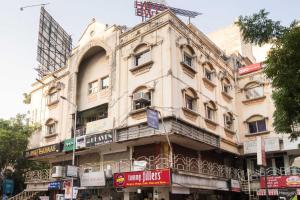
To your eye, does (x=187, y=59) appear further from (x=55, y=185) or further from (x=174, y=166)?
(x=55, y=185)

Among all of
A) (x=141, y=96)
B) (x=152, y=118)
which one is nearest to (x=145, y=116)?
(x=141, y=96)

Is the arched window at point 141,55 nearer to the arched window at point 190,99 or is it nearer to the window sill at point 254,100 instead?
the arched window at point 190,99

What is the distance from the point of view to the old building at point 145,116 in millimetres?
20297

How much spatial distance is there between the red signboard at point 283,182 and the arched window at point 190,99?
23.1 ft

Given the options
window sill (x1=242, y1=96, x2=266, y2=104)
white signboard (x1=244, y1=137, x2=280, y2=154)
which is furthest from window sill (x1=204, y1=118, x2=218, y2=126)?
window sill (x1=242, y1=96, x2=266, y2=104)

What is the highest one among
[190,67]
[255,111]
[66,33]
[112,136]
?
[66,33]

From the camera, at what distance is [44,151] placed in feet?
88.7

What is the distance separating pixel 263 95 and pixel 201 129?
871 cm

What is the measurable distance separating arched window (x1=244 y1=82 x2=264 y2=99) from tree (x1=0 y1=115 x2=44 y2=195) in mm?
18921

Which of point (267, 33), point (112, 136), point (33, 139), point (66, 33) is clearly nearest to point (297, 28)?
point (267, 33)

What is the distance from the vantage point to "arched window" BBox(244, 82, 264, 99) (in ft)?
92.4

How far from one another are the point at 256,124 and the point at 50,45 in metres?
23.3

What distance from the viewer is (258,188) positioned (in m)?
23.7

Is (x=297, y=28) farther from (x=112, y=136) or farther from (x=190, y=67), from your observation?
(x=112, y=136)
